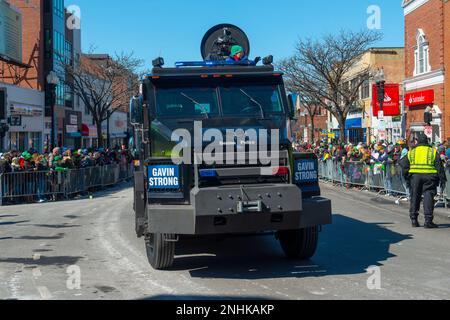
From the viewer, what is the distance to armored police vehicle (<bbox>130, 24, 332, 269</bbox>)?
6996mm

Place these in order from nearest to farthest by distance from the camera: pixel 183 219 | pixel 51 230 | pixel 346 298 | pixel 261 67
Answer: pixel 346 298, pixel 183 219, pixel 261 67, pixel 51 230

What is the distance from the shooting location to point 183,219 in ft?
22.9

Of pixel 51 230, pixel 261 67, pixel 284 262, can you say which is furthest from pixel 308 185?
pixel 51 230

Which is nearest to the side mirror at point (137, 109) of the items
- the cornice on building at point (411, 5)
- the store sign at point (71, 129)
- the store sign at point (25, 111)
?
the store sign at point (25, 111)

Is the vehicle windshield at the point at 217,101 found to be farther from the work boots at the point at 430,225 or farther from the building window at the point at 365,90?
the building window at the point at 365,90

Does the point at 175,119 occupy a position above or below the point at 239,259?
above

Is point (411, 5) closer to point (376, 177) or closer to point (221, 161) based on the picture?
point (376, 177)

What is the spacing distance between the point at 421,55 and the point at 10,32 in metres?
25.2

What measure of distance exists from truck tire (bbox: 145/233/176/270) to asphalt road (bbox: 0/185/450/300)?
14 cm

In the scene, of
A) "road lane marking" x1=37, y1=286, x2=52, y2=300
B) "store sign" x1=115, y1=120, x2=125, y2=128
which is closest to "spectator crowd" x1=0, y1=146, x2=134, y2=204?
"road lane marking" x1=37, y1=286, x2=52, y2=300

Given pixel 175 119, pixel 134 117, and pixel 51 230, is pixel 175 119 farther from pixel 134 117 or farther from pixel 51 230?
pixel 51 230

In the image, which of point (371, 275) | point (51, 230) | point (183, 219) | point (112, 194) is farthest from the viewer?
point (112, 194)

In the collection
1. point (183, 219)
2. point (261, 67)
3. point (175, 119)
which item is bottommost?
point (183, 219)
